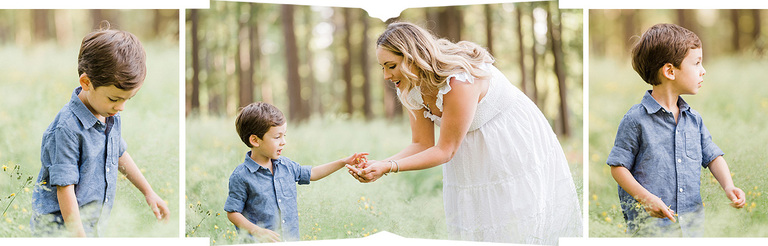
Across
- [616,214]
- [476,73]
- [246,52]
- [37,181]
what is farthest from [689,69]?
[246,52]

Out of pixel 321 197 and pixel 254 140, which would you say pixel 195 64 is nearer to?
pixel 254 140

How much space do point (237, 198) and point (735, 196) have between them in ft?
8.05

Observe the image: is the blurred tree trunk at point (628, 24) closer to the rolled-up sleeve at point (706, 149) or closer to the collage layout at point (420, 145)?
the collage layout at point (420, 145)

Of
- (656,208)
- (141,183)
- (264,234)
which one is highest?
(141,183)

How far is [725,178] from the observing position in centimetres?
339

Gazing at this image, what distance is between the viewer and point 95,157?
3.18 m

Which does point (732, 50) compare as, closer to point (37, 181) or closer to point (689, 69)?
point (689, 69)

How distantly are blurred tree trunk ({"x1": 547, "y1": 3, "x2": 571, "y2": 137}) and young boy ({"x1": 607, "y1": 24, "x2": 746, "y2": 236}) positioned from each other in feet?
2.69

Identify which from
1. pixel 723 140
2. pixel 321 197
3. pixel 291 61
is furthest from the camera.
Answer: pixel 291 61

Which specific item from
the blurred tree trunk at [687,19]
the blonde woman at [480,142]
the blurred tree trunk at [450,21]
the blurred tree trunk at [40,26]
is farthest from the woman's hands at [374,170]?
the blurred tree trunk at [450,21]

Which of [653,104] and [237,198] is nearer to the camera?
[653,104]

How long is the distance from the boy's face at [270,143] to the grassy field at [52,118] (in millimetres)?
444

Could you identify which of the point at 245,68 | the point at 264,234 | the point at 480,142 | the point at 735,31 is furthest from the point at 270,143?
the point at 245,68

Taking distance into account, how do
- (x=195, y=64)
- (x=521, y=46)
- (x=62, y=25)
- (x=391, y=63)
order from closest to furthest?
(x=391, y=63)
(x=62, y=25)
(x=195, y=64)
(x=521, y=46)
